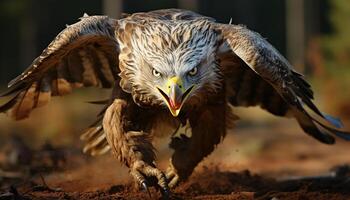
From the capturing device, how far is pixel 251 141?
44.1ft

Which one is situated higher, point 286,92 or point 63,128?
point 286,92

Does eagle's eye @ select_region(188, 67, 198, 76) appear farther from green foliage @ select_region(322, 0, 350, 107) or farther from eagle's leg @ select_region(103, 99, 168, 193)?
green foliage @ select_region(322, 0, 350, 107)

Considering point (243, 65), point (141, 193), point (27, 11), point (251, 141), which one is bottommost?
point (27, 11)

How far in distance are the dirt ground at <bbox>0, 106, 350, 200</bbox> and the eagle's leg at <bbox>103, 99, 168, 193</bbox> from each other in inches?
8.0

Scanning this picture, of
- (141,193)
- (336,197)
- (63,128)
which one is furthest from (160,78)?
(63,128)

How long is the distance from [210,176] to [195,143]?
0.70 metres

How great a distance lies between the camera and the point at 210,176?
8.04 meters

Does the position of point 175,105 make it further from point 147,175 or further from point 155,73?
point 147,175

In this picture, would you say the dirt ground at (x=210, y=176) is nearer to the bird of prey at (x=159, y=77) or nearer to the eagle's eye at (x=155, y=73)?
the bird of prey at (x=159, y=77)

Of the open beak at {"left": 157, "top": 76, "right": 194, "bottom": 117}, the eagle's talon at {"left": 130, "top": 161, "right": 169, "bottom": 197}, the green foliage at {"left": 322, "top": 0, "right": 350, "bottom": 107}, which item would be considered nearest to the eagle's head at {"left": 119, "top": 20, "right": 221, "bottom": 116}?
the open beak at {"left": 157, "top": 76, "right": 194, "bottom": 117}

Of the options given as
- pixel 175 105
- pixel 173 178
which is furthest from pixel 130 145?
pixel 173 178

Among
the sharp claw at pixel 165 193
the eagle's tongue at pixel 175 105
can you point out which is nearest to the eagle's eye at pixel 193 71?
Result: the eagle's tongue at pixel 175 105

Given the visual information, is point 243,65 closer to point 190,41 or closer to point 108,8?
point 190,41

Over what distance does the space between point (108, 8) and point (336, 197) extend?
22.2m
